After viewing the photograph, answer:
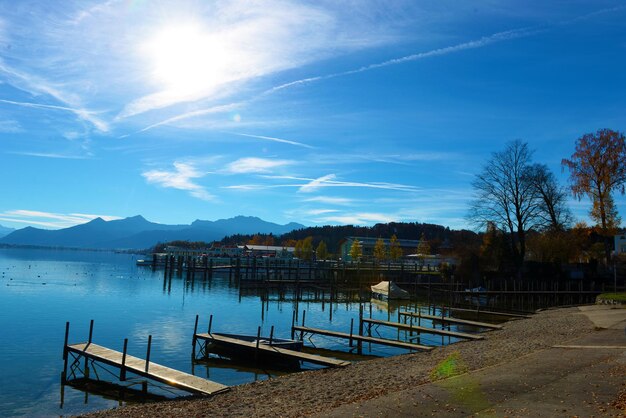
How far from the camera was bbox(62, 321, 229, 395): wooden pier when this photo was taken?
17.0m

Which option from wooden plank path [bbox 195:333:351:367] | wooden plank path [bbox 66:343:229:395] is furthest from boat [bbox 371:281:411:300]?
wooden plank path [bbox 66:343:229:395]

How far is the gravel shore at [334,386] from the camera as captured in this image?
554 inches

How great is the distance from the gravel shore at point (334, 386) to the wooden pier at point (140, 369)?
67 centimetres

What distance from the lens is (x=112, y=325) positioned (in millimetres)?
36938

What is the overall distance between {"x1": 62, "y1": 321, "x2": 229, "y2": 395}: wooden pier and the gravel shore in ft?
2.20

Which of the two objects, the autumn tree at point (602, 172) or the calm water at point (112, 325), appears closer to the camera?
the calm water at point (112, 325)

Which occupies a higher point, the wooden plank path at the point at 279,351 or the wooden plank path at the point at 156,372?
the wooden plank path at the point at 279,351

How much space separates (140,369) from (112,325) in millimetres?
19554

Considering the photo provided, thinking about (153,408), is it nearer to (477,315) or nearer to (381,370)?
(381,370)

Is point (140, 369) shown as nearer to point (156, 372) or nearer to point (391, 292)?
point (156, 372)

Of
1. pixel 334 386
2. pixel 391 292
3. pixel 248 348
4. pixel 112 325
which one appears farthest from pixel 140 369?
pixel 391 292

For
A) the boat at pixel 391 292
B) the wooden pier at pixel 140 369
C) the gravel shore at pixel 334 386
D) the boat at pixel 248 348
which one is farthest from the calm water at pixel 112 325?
the boat at pixel 391 292

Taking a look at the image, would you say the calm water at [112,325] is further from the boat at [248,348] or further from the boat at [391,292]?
the boat at [391,292]

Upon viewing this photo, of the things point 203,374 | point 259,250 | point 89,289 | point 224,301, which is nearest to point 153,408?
point 203,374
